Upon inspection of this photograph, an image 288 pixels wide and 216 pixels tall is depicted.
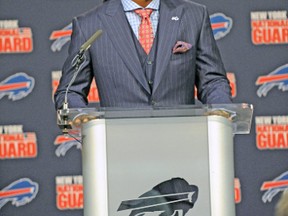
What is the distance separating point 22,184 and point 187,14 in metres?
2.03

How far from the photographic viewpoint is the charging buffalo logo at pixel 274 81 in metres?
5.77

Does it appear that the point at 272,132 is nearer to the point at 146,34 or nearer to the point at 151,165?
the point at 146,34

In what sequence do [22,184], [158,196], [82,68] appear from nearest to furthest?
1. [158,196]
2. [82,68]
3. [22,184]

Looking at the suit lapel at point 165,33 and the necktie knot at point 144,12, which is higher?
the necktie knot at point 144,12

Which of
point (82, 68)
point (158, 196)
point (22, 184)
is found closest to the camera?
point (158, 196)

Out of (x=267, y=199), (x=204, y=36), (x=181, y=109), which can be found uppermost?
(x=204, y=36)

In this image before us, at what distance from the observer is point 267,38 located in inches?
227

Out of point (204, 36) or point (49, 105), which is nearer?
point (204, 36)

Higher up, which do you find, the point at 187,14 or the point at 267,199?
the point at 187,14

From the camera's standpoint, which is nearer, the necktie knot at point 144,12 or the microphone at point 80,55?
the microphone at point 80,55

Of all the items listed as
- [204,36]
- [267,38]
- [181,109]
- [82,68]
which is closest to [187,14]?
[204,36]

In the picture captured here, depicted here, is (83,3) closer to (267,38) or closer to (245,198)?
(267,38)

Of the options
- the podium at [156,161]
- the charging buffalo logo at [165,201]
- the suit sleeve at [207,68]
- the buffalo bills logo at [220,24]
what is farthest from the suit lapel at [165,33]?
the buffalo bills logo at [220,24]

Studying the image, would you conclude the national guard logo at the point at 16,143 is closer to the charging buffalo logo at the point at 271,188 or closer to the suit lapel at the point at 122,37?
the charging buffalo logo at the point at 271,188
